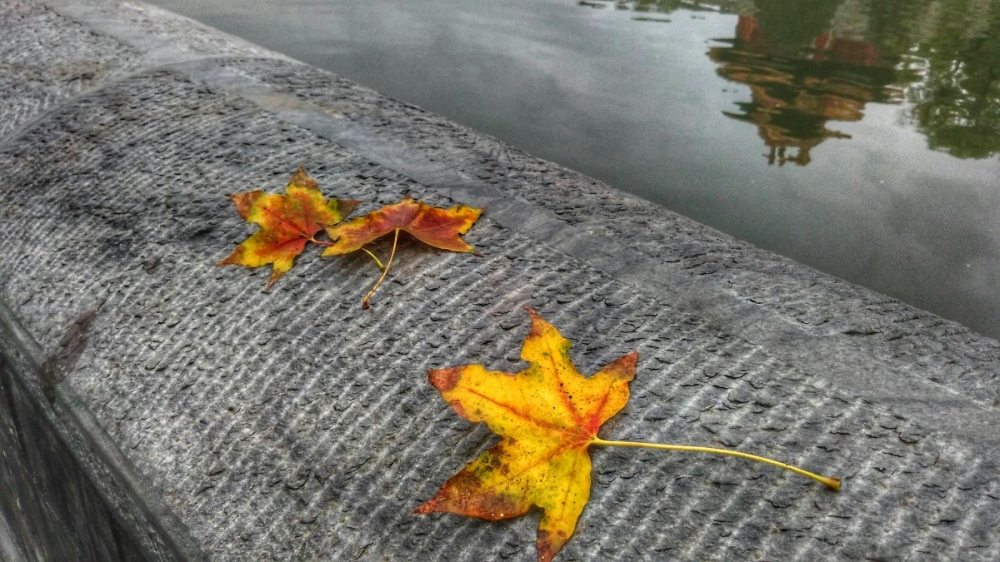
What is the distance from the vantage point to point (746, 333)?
34.2 inches

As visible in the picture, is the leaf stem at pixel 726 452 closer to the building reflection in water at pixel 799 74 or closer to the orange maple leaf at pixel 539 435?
the orange maple leaf at pixel 539 435

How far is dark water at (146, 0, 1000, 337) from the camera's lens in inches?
59.1

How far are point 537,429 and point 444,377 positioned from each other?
139mm

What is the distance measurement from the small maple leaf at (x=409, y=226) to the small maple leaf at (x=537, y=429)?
0.87 ft

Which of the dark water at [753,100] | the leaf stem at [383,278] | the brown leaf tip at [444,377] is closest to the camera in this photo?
the brown leaf tip at [444,377]

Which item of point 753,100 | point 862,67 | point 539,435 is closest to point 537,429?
point 539,435

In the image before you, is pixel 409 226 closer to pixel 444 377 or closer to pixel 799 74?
pixel 444 377

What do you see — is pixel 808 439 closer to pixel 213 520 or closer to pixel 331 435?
pixel 331 435

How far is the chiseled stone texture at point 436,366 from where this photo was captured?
2.23 ft

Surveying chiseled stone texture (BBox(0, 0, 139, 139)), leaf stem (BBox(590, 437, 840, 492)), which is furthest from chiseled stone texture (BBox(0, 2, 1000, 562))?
chiseled stone texture (BBox(0, 0, 139, 139))

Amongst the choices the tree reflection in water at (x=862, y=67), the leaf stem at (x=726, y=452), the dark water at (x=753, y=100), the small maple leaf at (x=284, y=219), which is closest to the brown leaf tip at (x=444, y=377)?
the leaf stem at (x=726, y=452)

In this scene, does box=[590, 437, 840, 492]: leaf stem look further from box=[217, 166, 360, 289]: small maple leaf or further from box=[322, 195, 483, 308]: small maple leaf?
box=[217, 166, 360, 289]: small maple leaf

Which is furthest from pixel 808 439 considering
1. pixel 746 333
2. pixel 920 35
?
pixel 920 35

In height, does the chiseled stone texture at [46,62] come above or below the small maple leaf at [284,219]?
above
